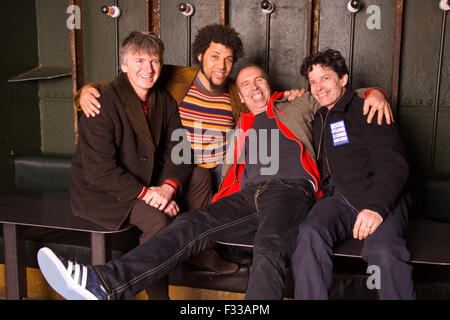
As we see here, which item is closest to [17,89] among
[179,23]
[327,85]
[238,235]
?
[179,23]

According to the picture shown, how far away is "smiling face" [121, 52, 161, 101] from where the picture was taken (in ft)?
6.61

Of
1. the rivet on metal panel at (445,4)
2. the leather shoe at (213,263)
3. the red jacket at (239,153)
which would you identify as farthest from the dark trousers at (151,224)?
the rivet on metal panel at (445,4)

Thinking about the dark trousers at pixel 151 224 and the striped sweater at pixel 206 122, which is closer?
the dark trousers at pixel 151 224

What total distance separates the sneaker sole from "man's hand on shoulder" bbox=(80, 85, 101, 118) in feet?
2.46

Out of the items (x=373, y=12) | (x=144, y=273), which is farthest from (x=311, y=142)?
(x=373, y=12)

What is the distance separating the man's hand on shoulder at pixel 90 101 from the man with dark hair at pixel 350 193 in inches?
43.7

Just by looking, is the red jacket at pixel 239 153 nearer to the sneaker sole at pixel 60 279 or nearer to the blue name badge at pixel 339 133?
the blue name badge at pixel 339 133

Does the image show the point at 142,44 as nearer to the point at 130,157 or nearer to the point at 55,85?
the point at 130,157

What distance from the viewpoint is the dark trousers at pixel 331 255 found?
1.49m

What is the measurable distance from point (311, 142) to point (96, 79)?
7.17 feet
